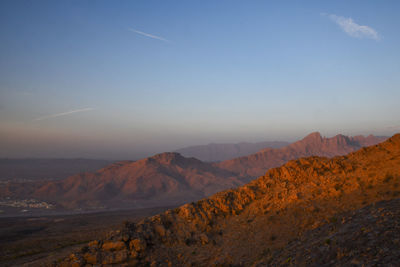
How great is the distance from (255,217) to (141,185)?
253 ft

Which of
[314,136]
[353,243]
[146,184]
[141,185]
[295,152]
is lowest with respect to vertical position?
[141,185]

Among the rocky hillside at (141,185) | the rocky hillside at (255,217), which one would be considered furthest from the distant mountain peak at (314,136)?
the rocky hillside at (255,217)

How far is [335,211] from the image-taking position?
11180 millimetres

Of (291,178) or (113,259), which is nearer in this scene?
(113,259)

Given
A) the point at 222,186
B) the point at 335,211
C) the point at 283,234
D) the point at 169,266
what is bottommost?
the point at 222,186

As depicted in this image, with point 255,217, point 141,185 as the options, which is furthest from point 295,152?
point 255,217

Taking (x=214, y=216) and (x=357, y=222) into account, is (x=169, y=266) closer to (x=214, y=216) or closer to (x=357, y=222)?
(x=214, y=216)

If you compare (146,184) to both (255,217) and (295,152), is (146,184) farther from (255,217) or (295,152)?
(255,217)

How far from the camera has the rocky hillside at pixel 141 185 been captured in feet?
245

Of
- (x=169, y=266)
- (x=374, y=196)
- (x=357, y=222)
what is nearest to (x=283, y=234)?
(x=357, y=222)

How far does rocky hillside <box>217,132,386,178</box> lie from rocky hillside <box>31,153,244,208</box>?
432 inches

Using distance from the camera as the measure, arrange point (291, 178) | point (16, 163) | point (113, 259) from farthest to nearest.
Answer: point (16, 163) < point (291, 178) < point (113, 259)

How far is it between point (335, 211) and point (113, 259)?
10.0 m

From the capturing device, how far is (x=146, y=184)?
282ft
